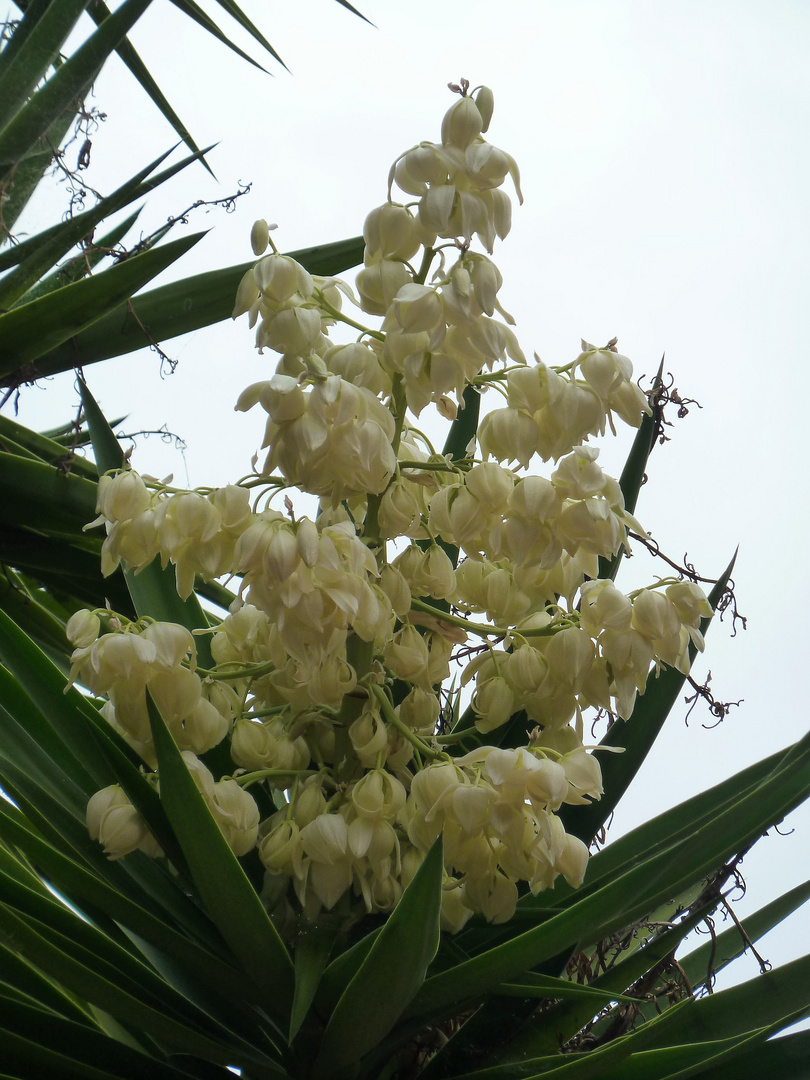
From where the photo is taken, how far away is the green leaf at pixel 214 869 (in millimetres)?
688

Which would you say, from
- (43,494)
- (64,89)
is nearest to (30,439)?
(43,494)

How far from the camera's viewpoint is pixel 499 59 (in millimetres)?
2041

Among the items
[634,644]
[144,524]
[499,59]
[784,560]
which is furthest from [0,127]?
[784,560]

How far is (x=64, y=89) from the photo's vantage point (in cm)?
135

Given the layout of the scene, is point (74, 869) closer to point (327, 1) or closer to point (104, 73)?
point (104, 73)

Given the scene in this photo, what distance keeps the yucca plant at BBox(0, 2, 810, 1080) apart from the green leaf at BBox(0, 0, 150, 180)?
2.00ft

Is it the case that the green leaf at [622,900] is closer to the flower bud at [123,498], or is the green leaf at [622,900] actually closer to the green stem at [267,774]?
the green stem at [267,774]

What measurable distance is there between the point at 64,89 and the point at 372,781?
1066mm

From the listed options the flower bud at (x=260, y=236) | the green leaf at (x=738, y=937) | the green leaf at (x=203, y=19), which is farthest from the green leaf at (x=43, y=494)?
the green leaf at (x=203, y=19)

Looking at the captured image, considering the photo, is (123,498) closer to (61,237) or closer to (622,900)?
(622,900)

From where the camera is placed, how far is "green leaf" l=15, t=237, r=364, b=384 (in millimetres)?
1336

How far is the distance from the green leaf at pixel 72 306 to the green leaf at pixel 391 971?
786 mm

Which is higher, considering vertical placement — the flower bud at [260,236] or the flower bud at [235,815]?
the flower bud at [260,236]

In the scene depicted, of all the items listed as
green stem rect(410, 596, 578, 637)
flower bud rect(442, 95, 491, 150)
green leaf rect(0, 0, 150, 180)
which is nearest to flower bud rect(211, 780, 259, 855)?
green stem rect(410, 596, 578, 637)
